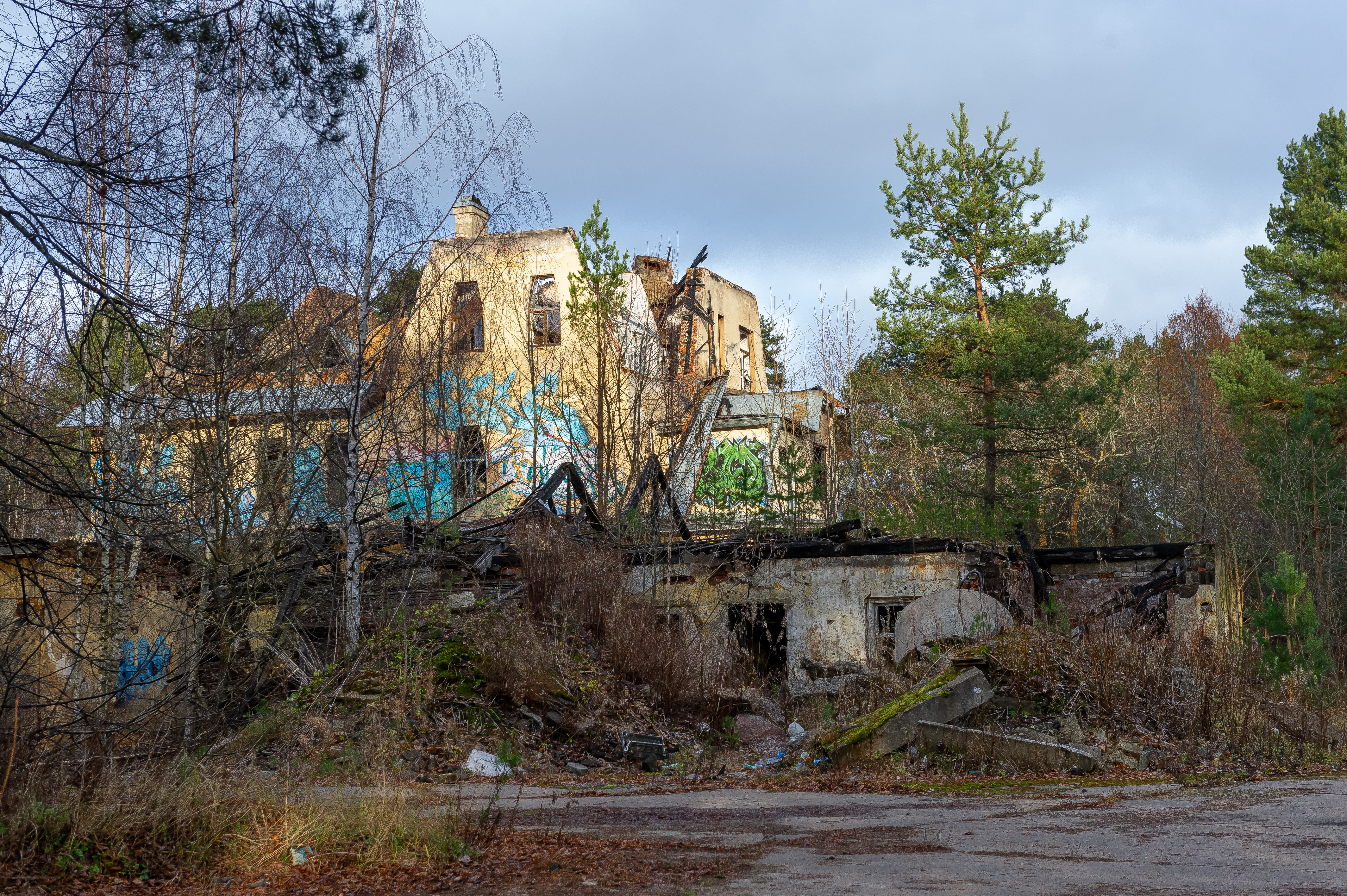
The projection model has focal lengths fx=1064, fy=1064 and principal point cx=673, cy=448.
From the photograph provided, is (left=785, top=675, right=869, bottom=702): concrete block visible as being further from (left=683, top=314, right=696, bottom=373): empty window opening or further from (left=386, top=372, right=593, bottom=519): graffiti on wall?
(left=683, top=314, right=696, bottom=373): empty window opening

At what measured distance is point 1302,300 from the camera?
26984mm

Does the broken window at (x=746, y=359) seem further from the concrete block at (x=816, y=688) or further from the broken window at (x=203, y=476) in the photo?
the broken window at (x=203, y=476)

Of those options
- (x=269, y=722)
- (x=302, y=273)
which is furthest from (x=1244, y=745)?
(x=302, y=273)

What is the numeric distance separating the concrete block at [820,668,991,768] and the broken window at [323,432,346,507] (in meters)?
6.96

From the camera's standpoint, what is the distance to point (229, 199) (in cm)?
616

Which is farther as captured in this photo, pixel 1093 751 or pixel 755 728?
pixel 755 728

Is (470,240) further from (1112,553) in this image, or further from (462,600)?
(1112,553)

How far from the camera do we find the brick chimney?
14.3 metres

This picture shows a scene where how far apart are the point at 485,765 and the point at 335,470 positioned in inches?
275

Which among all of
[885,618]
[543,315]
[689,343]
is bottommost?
[885,618]

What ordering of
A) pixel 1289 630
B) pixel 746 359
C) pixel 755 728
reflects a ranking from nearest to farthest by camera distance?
pixel 755 728 → pixel 1289 630 → pixel 746 359

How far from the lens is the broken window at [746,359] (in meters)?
35.8

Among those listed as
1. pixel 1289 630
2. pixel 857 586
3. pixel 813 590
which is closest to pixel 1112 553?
pixel 1289 630

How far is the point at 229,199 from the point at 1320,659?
611 inches
